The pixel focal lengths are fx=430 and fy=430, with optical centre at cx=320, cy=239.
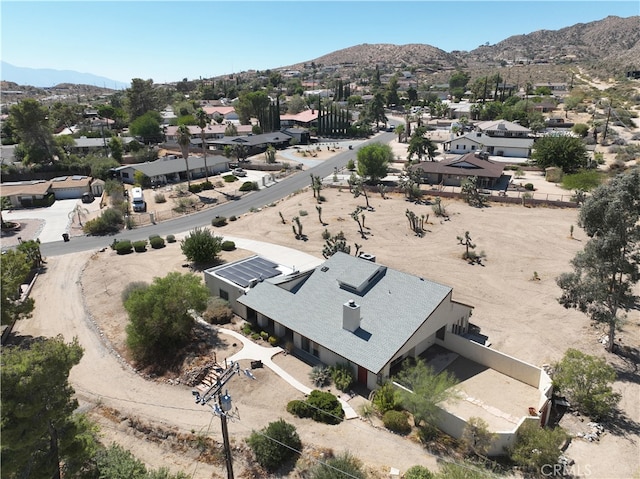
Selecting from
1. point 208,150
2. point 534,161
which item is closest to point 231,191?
point 208,150

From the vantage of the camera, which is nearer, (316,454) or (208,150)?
(316,454)

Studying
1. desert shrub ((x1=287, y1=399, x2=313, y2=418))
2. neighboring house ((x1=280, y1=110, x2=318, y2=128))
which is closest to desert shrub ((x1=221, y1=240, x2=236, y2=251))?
desert shrub ((x1=287, y1=399, x2=313, y2=418))

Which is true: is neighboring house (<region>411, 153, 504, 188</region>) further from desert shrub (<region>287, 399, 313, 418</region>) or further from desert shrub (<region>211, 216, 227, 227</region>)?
desert shrub (<region>287, 399, 313, 418</region>)

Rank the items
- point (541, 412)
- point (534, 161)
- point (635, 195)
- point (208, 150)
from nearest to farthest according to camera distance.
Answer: point (541, 412) < point (635, 195) < point (534, 161) < point (208, 150)

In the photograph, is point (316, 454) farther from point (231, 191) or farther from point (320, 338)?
point (231, 191)

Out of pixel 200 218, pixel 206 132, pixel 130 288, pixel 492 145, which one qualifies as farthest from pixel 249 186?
pixel 492 145

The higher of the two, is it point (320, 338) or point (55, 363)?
point (55, 363)
